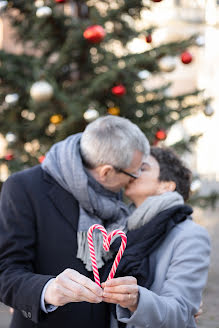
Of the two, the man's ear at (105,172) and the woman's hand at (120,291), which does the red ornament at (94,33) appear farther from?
the woman's hand at (120,291)

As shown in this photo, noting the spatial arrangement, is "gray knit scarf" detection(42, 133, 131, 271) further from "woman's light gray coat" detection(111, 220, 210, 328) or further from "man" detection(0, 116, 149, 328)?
"woman's light gray coat" detection(111, 220, 210, 328)

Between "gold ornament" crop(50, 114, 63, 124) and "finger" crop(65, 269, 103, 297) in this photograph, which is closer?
"finger" crop(65, 269, 103, 297)

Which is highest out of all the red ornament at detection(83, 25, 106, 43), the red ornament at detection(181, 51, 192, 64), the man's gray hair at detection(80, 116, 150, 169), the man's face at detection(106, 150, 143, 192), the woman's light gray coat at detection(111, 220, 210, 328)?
the red ornament at detection(83, 25, 106, 43)

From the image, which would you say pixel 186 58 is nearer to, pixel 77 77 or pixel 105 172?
pixel 77 77

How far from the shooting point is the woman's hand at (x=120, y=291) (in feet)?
5.84

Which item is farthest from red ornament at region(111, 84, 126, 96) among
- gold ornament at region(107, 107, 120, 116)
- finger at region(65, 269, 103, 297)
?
finger at region(65, 269, 103, 297)

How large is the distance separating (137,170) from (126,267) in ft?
1.84

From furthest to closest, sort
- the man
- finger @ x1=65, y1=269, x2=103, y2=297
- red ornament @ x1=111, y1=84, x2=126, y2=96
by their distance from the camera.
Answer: red ornament @ x1=111, y1=84, x2=126, y2=96 < the man < finger @ x1=65, y1=269, x2=103, y2=297

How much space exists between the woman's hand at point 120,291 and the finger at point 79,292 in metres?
0.05

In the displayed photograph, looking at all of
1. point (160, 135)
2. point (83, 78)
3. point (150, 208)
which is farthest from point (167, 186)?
point (83, 78)

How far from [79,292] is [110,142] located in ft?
2.72

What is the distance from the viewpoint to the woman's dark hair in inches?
106

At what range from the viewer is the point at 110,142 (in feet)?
7.69

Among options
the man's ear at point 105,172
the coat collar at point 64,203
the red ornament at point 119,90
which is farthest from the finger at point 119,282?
the red ornament at point 119,90
